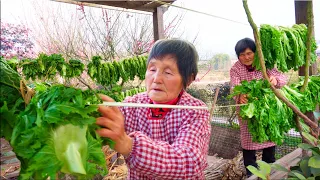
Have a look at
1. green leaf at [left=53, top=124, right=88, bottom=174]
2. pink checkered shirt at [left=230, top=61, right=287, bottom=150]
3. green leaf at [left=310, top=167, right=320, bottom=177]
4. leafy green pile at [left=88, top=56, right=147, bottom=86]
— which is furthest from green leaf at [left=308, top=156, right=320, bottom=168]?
leafy green pile at [left=88, top=56, right=147, bottom=86]

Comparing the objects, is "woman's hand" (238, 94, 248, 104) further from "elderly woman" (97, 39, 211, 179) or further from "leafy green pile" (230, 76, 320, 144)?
"elderly woman" (97, 39, 211, 179)

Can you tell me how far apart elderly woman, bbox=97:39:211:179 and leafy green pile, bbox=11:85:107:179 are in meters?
0.10

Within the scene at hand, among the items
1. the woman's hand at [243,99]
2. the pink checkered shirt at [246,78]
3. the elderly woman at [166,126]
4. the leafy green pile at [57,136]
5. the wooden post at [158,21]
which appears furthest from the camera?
the wooden post at [158,21]

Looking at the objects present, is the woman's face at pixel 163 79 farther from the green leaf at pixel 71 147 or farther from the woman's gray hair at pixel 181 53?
the green leaf at pixel 71 147

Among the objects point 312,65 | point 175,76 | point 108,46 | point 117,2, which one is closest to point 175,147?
point 175,76

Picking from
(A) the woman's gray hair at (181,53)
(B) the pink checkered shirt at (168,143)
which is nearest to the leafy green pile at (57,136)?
(B) the pink checkered shirt at (168,143)

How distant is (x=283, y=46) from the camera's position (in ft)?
8.72

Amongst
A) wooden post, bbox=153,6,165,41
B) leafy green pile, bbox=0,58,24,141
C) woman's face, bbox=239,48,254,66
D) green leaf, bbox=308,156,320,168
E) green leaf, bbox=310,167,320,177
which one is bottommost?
green leaf, bbox=310,167,320,177

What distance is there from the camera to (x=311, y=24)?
3.49ft

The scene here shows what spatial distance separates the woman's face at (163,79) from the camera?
1234 millimetres

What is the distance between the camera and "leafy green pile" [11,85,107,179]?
2.14 ft

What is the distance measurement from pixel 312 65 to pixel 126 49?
15.4 ft

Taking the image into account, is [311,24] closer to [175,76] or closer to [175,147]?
[175,76]

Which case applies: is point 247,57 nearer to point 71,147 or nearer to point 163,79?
point 163,79
